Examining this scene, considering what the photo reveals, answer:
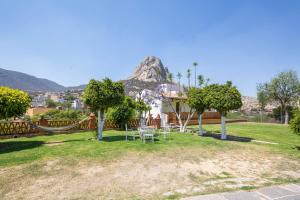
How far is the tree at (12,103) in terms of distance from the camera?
9.97m

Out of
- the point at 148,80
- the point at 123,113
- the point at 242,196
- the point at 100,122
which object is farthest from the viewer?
the point at 148,80

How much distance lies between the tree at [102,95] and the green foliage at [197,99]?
16.9ft

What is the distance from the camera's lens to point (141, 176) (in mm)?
6324

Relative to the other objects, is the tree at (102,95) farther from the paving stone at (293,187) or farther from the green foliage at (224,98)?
the paving stone at (293,187)

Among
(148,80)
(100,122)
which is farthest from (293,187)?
(148,80)

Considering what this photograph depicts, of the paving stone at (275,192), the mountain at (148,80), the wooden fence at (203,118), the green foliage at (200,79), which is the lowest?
the paving stone at (275,192)

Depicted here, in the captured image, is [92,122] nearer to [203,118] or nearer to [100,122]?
[100,122]

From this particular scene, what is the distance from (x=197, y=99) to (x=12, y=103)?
34.3ft

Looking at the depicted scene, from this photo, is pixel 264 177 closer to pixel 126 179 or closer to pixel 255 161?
pixel 255 161

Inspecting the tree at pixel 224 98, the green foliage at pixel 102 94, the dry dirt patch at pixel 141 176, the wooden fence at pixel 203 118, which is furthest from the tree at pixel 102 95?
the wooden fence at pixel 203 118

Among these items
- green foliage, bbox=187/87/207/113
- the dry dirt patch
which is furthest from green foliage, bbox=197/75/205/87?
the dry dirt patch

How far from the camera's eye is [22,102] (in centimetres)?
1058

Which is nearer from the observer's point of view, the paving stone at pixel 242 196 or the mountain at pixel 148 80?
the paving stone at pixel 242 196

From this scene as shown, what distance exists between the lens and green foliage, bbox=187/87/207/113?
15.0 meters
